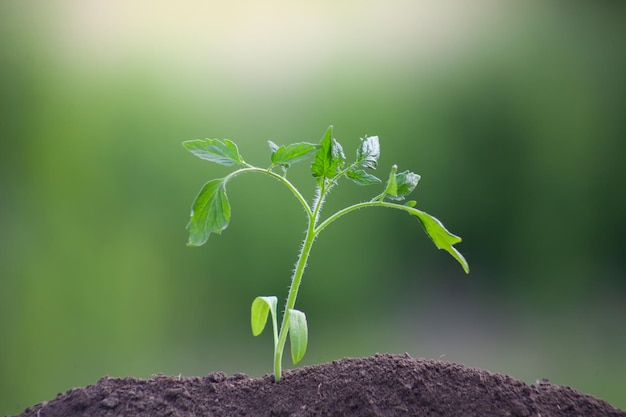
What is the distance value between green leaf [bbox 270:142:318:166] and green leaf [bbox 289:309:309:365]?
214 mm

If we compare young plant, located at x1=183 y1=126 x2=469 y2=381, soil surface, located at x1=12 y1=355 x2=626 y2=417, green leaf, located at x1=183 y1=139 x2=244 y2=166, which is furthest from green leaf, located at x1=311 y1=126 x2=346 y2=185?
soil surface, located at x1=12 y1=355 x2=626 y2=417

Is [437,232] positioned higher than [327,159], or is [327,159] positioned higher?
[327,159]

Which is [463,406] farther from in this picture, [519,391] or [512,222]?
[512,222]

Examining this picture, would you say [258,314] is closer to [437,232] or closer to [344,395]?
[344,395]

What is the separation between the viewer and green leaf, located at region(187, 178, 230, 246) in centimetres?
88

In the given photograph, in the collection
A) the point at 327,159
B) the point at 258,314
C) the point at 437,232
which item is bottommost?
the point at 258,314

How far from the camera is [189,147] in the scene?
34.8 inches

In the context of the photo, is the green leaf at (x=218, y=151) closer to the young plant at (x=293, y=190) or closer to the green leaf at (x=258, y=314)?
the young plant at (x=293, y=190)

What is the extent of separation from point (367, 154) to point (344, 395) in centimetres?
35

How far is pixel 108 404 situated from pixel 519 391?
1.93ft

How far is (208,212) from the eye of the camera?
89 cm

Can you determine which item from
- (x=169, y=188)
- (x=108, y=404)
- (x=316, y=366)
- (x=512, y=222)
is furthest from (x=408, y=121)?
(x=108, y=404)

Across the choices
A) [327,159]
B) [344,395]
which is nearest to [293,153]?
[327,159]

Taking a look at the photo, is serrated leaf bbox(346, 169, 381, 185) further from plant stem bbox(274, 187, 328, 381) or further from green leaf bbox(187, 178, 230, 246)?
green leaf bbox(187, 178, 230, 246)
